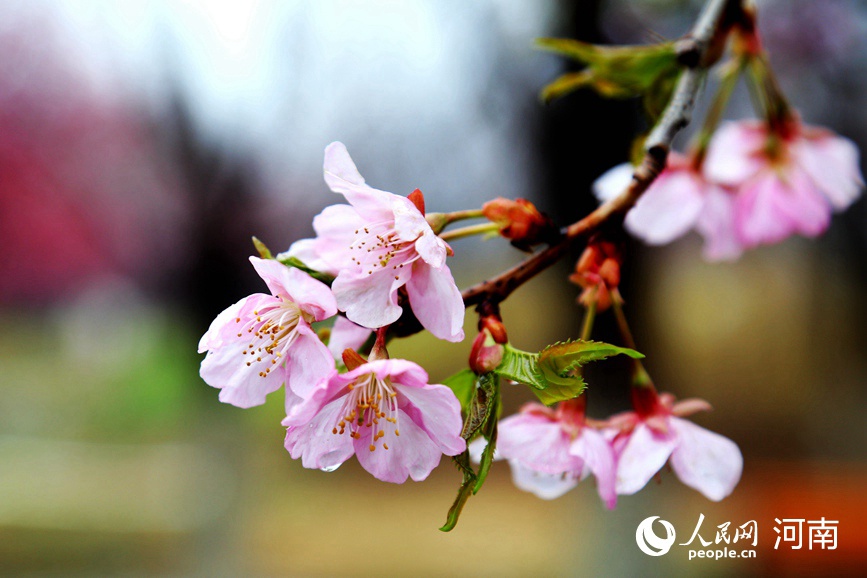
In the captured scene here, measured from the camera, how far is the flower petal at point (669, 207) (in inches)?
36.3

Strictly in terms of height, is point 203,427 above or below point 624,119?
below

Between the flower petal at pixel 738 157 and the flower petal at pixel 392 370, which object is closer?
the flower petal at pixel 392 370

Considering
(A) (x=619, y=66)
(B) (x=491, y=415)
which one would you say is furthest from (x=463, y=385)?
(A) (x=619, y=66)

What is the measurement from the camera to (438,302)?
0.45 meters

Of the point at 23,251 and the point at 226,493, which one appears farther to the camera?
the point at 23,251

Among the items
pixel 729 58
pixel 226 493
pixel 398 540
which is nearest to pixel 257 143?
pixel 226 493

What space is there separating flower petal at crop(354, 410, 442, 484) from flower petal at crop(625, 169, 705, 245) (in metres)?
0.55

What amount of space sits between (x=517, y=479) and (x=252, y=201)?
393 cm

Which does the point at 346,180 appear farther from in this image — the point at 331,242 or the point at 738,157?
the point at 738,157

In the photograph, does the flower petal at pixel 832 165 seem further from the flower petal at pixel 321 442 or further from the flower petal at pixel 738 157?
the flower petal at pixel 321 442

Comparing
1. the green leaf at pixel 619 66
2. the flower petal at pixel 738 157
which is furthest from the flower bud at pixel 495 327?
the flower petal at pixel 738 157

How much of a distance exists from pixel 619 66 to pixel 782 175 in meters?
0.35

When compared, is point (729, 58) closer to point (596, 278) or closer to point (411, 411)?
point (596, 278)

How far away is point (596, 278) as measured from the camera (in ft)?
1.72
